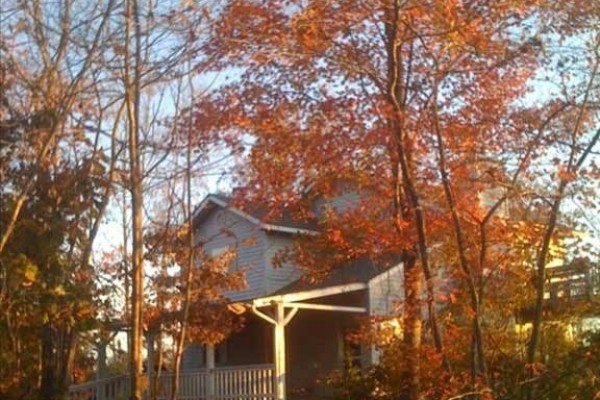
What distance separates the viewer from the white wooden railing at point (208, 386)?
64.6 feet

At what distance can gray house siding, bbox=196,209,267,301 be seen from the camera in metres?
24.0

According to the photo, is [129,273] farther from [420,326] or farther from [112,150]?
[420,326]

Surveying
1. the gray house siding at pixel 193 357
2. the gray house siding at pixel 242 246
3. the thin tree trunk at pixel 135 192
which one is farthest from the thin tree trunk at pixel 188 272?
the gray house siding at pixel 193 357

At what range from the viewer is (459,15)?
1256 cm

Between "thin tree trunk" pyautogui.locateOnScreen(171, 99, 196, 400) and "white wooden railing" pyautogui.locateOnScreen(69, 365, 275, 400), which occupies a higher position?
"thin tree trunk" pyautogui.locateOnScreen(171, 99, 196, 400)

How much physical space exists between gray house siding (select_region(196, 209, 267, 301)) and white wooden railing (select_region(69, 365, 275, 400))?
9.27 ft

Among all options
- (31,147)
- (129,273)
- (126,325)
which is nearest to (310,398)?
(126,325)

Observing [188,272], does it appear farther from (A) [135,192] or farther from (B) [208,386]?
(B) [208,386]

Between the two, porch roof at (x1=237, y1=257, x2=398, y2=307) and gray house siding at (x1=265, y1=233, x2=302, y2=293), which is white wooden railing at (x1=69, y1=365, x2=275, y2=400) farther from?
gray house siding at (x1=265, y1=233, x2=302, y2=293)

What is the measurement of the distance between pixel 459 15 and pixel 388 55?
1.21 metres

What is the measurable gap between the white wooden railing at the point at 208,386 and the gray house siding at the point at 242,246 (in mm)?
2825

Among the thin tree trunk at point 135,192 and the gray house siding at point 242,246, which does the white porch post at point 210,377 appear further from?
the thin tree trunk at point 135,192

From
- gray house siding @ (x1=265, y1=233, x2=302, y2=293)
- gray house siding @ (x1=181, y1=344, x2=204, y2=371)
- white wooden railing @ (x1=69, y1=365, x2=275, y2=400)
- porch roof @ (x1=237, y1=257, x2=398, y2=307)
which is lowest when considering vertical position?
white wooden railing @ (x1=69, y1=365, x2=275, y2=400)

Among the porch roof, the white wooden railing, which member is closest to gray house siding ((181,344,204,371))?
the white wooden railing
